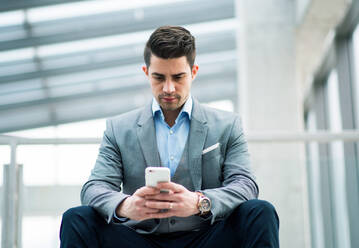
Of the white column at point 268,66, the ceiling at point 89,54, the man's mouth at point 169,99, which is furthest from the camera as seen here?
the ceiling at point 89,54

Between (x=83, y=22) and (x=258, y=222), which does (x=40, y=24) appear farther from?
(x=258, y=222)

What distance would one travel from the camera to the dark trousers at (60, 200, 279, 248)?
2.04 meters

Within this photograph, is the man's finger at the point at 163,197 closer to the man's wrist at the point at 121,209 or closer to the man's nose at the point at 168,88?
the man's wrist at the point at 121,209

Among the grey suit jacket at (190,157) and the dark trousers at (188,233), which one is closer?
the dark trousers at (188,233)

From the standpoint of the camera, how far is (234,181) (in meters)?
2.30

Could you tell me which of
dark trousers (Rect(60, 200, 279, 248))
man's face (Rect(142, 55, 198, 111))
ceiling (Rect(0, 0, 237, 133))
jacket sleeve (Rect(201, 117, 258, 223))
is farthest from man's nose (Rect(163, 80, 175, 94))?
ceiling (Rect(0, 0, 237, 133))

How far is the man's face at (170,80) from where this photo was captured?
2.42 metres

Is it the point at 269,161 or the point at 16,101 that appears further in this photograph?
the point at 16,101

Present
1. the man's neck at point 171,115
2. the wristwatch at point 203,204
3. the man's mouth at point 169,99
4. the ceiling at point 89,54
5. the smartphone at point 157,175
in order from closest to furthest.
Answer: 1. the smartphone at point 157,175
2. the wristwatch at point 203,204
3. the man's mouth at point 169,99
4. the man's neck at point 171,115
5. the ceiling at point 89,54

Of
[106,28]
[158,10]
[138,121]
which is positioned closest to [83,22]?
[106,28]

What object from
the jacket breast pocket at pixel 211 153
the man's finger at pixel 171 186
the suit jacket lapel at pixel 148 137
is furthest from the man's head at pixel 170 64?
the man's finger at pixel 171 186

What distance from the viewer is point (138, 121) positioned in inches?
99.1

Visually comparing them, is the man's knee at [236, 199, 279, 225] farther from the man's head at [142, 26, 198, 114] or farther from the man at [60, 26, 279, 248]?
the man's head at [142, 26, 198, 114]

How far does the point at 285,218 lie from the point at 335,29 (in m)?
4.55
